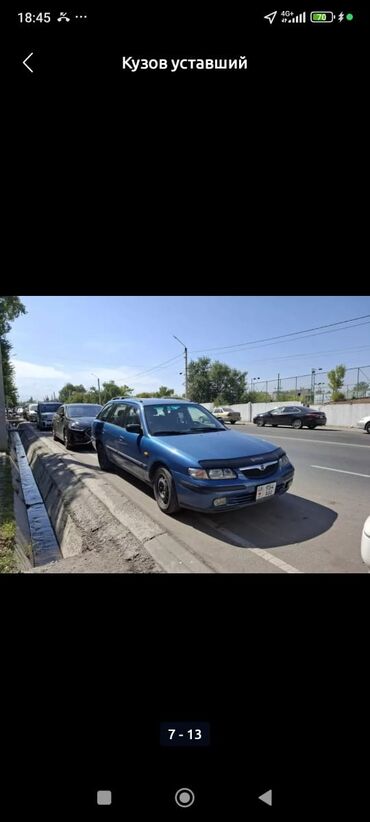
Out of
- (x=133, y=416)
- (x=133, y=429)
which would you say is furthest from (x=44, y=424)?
(x=133, y=429)

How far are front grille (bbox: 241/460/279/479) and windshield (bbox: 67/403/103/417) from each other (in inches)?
137

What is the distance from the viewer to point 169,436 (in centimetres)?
272

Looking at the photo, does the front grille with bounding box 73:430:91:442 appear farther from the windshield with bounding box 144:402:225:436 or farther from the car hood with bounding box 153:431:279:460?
the car hood with bounding box 153:431:279:460

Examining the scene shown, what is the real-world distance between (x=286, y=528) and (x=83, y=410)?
4145 mm

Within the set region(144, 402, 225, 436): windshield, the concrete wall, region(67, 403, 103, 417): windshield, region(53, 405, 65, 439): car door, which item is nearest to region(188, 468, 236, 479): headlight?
region(144, 402, 225, 436): windshield

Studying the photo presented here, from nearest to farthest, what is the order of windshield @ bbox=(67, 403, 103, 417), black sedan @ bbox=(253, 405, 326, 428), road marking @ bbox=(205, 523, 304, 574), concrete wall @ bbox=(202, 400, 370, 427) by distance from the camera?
road marking @ bbox=(205, 523, 304, 574) < windshield @ bbox=(67, 403, 103, 417) < black sedan @ bbox=(253, 405, 326, 428) < concrete wall @ bbox=(202, 400, 370, 427)

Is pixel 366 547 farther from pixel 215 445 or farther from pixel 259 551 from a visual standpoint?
pixel 215 445
